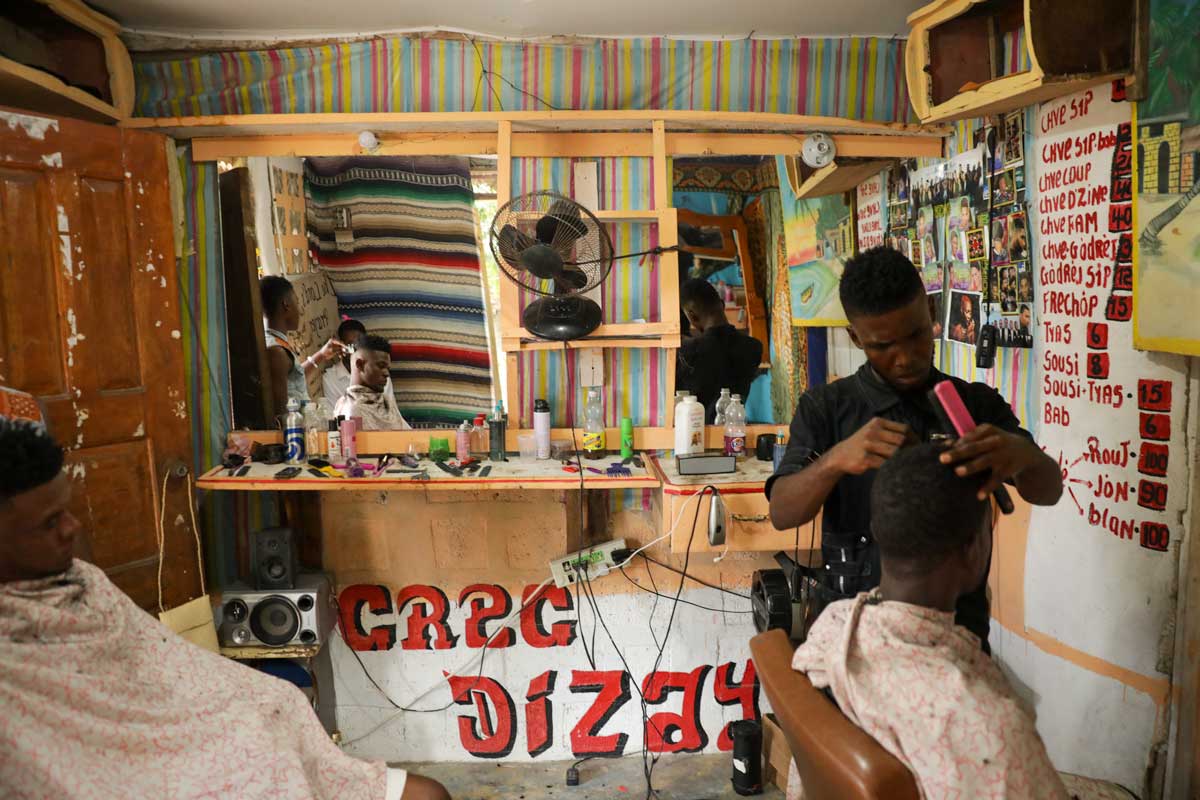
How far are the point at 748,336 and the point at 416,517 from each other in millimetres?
1411

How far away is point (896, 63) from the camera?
3.10 meters

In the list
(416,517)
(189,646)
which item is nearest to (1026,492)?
(189,646)

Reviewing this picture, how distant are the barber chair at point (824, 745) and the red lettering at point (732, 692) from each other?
196 centimetres

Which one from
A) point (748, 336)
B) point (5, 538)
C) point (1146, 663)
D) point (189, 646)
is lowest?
point (1146, 663)

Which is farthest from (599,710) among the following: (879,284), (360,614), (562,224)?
(879,284)

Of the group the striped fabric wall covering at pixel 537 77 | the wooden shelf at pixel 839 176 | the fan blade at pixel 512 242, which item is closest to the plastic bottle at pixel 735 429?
the wooden shelf at pixel 839 176

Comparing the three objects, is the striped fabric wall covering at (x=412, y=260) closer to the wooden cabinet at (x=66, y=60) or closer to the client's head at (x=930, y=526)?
the wooden cabinet at (x=66, y=60)

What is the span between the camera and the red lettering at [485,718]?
3311 mm

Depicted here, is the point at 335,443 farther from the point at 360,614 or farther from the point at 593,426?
the point at 593,426

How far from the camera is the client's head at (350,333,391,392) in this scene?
3143 millimetres

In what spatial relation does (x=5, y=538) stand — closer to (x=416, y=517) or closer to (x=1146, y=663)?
(x=416, y=517)

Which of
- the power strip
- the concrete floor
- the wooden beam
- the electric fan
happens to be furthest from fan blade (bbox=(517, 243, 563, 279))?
the concrete floor

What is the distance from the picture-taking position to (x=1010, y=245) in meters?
2.54

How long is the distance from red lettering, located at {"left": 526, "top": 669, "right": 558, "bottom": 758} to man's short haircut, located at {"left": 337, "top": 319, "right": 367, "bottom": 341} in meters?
1.46
